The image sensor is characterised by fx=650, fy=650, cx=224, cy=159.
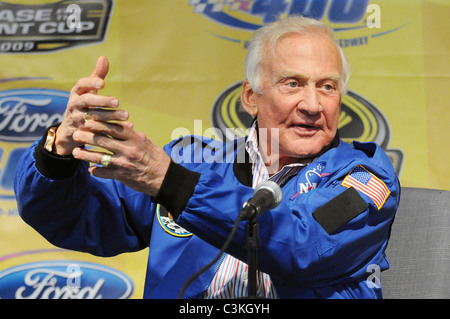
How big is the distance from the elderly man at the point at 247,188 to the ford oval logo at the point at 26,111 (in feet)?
2.84

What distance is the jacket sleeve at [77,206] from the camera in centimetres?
169

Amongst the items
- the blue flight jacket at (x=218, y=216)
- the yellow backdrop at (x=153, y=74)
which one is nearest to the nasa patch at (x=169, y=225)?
the blue flight jacket at (x=218, y=216)

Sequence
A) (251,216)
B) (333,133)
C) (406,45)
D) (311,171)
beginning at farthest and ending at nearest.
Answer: (406,45) → (333,133) → (311,171) → (251,216)

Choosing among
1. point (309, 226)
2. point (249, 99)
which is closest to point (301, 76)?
point (249, 99)

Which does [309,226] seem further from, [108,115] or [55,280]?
[55,280]

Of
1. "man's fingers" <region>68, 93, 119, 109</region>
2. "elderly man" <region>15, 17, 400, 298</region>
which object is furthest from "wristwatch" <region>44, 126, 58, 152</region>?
"man's fingers" <region>68, 93, 119, 109</region>

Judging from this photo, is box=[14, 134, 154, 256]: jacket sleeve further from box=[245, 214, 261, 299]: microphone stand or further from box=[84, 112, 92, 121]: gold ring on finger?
box=[245, 214, 261, 299]: microphone stand

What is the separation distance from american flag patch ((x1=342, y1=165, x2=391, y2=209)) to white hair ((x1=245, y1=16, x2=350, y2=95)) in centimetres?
36

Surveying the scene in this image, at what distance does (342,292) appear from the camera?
1.72 metres

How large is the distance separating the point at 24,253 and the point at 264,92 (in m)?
1.37

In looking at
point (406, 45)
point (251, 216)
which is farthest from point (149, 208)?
point (406, 45)
